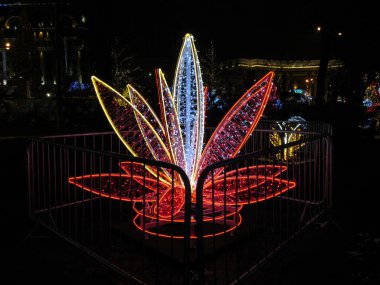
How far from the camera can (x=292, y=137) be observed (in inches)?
408

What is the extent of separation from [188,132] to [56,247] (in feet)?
7.42

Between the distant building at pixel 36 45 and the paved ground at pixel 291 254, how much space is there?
6968 mm

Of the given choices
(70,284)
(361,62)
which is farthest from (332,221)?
(361,62)

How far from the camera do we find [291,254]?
5.13m

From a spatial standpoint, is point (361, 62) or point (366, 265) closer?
point (366, 265)

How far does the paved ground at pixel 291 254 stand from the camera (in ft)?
14.8

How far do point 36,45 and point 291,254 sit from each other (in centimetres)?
3728

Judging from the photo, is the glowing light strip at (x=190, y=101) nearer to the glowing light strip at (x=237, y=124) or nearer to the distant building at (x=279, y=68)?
the glowing light strip at (x=237, y=124)

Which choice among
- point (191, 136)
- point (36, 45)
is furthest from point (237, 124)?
point (36, 45)

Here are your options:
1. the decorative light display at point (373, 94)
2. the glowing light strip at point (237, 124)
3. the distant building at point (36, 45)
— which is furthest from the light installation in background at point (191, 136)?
the decorative light display at point (373, 94)

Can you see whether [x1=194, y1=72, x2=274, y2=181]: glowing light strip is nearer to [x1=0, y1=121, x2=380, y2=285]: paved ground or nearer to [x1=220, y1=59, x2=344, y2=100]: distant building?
[x1=0, y1=121, x2=380, y2=285]: paved ground

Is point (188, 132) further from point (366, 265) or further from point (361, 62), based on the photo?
point (361, 62)

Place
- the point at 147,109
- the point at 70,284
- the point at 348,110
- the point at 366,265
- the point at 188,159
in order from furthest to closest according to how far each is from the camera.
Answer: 1. the point at 348,110
2. the point at 147,109
3. the point at 188,159
4. the point at 366,265
5. the point at 70,284

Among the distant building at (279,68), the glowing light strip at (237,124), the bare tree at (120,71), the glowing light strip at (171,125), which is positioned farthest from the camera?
the distant building at (279,68)
